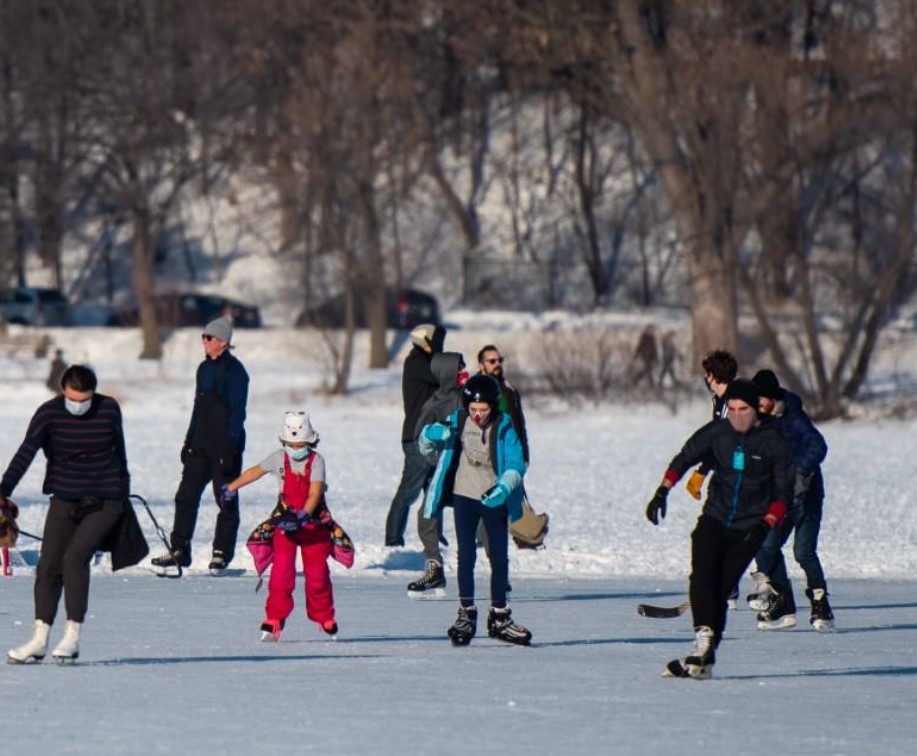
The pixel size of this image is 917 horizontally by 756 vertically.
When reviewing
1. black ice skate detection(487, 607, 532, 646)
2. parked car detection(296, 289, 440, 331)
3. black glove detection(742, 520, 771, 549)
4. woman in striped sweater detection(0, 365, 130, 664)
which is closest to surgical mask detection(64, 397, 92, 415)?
woman in striped sweater detection(0, 365, 130, 664)

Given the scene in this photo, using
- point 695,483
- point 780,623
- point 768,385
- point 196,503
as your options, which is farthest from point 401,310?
point 695,483

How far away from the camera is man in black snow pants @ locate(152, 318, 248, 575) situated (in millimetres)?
14359

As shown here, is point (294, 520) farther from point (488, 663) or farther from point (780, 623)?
point (780, 623)

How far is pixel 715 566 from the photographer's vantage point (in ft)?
32.6

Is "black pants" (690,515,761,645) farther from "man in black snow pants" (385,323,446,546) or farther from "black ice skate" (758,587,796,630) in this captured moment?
"man in black snow pants" (385,323,446,546)

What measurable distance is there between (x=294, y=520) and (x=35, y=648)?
1.63 meters

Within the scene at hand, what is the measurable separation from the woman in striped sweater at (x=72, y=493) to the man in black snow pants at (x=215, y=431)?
445 centimetres

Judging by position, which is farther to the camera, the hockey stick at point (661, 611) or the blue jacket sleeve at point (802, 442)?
the hockey stick at point (661, 611)

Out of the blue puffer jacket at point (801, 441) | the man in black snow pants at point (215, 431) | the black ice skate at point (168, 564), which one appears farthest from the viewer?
the black ice skate at point (168, 564)

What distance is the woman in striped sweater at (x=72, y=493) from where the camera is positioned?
9719mm

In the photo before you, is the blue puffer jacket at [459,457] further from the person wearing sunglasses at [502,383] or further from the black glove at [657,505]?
the person wearing sunglasses at [502,383]

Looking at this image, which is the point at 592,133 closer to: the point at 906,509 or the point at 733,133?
the point at 733,133

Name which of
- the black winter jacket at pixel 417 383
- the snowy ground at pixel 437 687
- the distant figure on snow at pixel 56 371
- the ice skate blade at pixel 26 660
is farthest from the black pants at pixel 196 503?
the distant figure on snow at pixel 56 371

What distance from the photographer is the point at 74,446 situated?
385 inches
